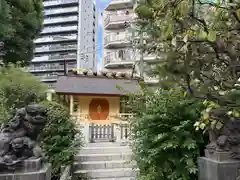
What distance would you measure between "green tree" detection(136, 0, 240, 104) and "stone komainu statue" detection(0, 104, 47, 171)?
53.6 inches

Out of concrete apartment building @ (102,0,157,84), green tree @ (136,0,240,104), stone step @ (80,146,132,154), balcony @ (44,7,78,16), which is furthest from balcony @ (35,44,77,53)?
green tree @ (136,0,240,104)

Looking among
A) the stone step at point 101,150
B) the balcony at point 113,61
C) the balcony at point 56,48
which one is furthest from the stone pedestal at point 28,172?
the balcony at point 56,48

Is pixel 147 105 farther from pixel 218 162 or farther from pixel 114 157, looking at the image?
pixel 114 157

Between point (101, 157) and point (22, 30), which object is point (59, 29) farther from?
point (101, 157)

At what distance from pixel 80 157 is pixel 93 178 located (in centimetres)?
66

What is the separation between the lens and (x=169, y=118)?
321cm

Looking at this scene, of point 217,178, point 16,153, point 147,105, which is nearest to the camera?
point 16,153

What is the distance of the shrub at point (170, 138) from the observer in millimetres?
3041

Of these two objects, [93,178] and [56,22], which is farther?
[56,22]

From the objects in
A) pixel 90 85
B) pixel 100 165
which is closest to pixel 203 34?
pixel 100 165

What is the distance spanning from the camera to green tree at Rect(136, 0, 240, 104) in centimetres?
Answer: 148

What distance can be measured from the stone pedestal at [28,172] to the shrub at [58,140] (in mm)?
1744

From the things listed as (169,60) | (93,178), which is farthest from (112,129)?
(169,60)

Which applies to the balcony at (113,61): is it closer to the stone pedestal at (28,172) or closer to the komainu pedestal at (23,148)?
the komainu pedestal at (23,148)
